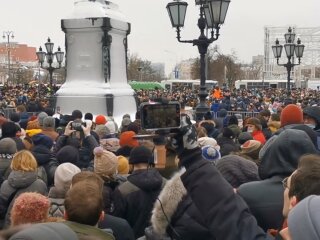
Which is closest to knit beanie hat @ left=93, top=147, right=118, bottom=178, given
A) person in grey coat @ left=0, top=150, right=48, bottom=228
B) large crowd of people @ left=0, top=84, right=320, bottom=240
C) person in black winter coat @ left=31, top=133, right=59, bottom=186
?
large crowd of people @ left=0, top=84, right=320, bottom=240

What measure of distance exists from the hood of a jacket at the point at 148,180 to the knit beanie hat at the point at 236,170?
594 mm

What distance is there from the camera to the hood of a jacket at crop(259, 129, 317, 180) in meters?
3.44

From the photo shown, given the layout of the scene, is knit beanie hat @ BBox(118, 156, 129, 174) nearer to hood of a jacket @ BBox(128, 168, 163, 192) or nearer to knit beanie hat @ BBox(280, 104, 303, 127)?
hood of a jacket @ BBox(128, 168, 163, 192)

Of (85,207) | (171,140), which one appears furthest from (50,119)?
(171,140)

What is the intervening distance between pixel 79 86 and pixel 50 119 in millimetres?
9675

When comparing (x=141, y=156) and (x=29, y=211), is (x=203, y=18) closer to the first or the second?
(x=141, y=156)

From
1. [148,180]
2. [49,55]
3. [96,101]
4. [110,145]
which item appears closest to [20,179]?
[148,180]

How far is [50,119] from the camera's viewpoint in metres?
8.98

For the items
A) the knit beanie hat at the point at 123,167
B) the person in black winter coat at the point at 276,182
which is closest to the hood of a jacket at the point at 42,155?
the knit beanie hat at the point at 123,167

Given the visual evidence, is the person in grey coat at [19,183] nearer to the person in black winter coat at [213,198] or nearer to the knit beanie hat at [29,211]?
the knit beanie hat at [29,211]

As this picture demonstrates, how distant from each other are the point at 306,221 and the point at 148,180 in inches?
112

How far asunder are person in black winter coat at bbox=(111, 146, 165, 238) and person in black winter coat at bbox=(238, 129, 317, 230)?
1.26 metres

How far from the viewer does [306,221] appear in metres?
1.84

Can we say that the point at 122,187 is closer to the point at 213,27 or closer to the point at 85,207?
the point at 85,207
